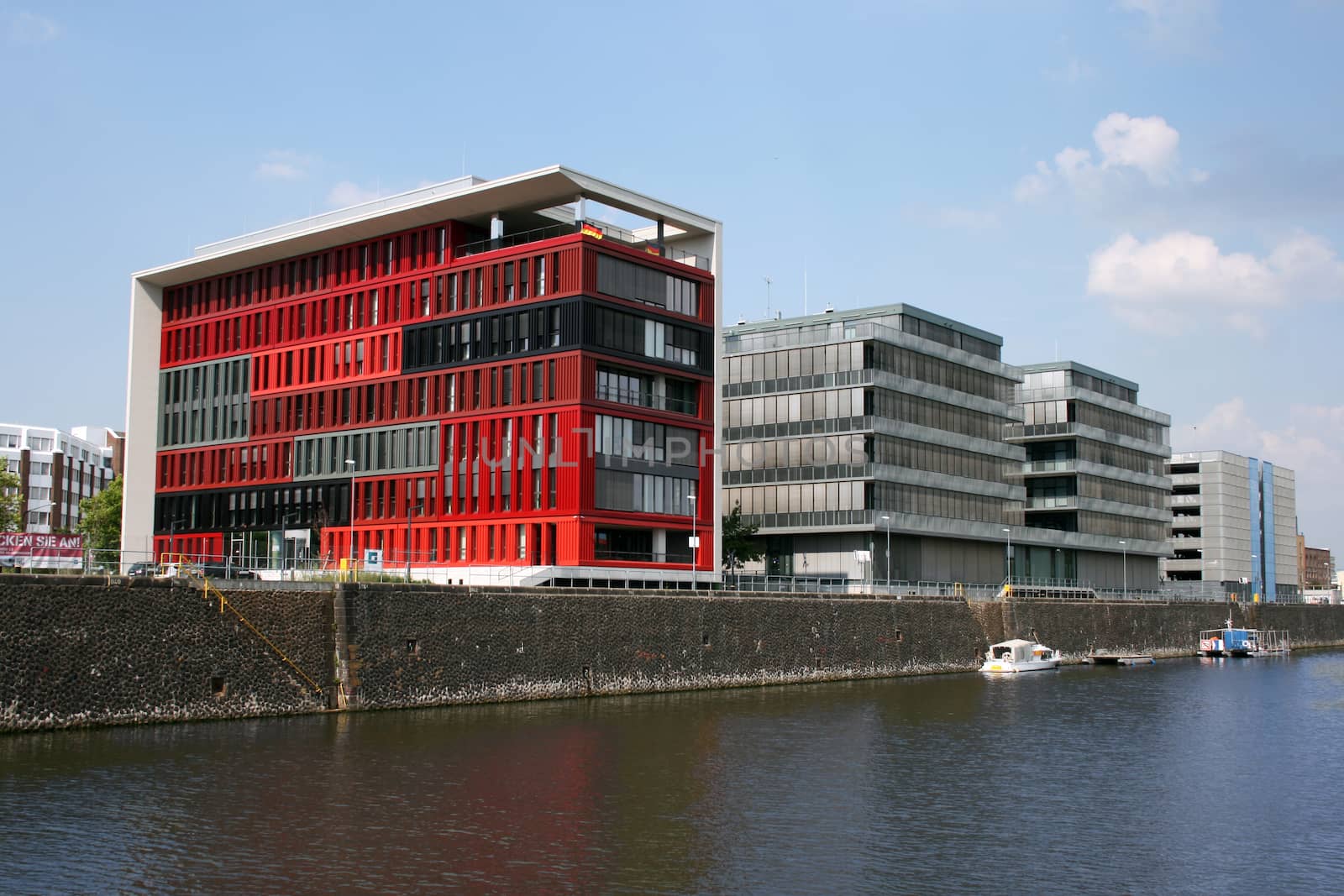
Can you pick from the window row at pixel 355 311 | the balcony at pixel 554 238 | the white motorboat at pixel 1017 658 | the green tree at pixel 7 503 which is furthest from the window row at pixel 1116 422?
the green tree at pixel 7 503

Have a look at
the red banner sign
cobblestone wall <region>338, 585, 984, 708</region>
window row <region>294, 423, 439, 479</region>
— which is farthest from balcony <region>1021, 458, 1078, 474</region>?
the red banner sign

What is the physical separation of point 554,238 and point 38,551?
43.6 metres

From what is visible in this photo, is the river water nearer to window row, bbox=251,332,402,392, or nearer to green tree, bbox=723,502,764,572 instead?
window row, bbox=251,332,402,392

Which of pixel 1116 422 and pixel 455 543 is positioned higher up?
pixel 1116 422

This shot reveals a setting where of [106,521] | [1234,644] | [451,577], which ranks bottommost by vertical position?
[1234,644]

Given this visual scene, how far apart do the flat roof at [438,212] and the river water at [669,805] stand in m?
37.5

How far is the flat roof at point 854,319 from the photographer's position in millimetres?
117188

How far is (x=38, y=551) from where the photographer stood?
50.4 meters

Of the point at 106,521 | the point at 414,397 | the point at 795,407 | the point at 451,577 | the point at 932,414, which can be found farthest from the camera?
the point at 106,521

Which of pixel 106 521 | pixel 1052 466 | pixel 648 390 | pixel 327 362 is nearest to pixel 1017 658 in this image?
pixel 648 390

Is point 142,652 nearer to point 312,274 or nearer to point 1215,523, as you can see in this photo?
point 312,274

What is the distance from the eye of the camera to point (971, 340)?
127375 millimetres

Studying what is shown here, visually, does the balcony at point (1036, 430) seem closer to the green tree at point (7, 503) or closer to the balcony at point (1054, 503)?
the balcony at point (1054, 503)

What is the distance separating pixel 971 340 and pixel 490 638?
7765 centimetres
